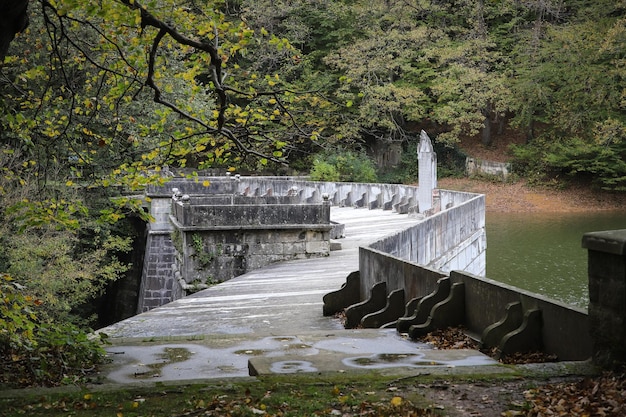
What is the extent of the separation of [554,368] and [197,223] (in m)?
12.6

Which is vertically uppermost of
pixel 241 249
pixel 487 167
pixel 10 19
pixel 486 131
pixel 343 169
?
pixel 486 131

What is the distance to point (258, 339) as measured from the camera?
8.99 meters

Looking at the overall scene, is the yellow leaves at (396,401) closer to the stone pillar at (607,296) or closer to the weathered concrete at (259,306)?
the stone pillar at (607,296)

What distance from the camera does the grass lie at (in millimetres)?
4734

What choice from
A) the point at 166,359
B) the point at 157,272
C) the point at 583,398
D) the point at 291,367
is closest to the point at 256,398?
the point at 291,367

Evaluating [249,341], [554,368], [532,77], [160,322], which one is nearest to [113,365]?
[249,341]

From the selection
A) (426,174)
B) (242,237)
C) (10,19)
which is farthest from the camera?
(426,174)

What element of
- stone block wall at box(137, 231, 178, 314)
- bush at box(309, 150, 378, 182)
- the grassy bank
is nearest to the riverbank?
bush at box(309, 150, 378, 182)

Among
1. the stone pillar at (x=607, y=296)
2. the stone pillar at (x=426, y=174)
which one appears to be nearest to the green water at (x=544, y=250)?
the stone pillar at (x=426, y=174)

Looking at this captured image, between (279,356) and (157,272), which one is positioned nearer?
(279,356)

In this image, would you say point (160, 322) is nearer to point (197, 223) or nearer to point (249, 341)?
point (249, 341)

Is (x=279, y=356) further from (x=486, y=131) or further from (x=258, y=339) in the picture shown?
(x=486, y=131)

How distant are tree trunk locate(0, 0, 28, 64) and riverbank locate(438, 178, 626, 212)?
39565 mm

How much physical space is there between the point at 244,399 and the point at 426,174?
2243cm
